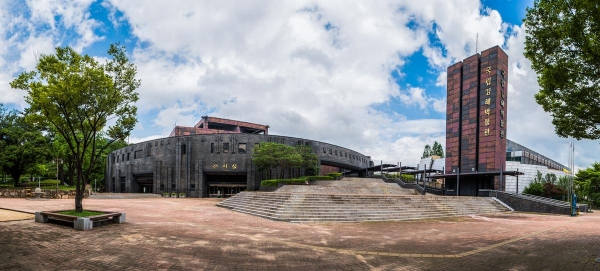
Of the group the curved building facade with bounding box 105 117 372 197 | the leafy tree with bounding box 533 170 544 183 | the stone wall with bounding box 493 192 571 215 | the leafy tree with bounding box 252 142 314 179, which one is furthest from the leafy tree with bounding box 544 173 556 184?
the leafy tree with bounding box 252 142 314 179

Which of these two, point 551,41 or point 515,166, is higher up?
point 551,41

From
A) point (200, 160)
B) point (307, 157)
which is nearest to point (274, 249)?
point (307, 157)

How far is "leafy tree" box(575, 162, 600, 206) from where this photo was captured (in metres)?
41.5

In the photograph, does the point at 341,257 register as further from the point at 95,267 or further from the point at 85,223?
the point at 85,223

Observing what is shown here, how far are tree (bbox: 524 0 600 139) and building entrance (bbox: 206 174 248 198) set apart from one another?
39.7m

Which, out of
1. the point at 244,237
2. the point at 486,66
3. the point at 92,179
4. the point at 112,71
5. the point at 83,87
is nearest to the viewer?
the point at 244,237

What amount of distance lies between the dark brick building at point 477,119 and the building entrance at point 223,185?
28506 mm

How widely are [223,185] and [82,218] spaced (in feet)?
114

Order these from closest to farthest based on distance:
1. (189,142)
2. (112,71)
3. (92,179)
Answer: (112,71) → (189,142) → (92,179)

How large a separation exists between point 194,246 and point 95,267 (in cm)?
281

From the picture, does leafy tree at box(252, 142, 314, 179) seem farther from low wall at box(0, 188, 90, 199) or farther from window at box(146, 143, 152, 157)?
low wall at box(0, 188, 90, 199)

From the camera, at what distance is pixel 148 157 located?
48344 mm

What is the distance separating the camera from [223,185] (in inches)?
1833

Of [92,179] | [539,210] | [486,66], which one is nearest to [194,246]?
[539,210]
